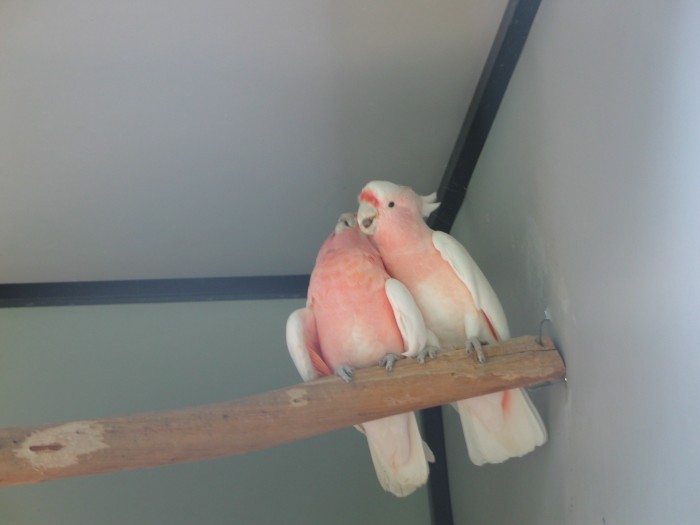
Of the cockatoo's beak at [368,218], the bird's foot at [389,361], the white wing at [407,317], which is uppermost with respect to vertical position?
the cockatoo's beak at [368,218]

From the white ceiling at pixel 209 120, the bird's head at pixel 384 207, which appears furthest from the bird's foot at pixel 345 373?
the white ceiling at pixel 209 120

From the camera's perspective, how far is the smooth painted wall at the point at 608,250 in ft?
2.96

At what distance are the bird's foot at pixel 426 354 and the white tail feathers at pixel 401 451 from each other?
6.6 inches

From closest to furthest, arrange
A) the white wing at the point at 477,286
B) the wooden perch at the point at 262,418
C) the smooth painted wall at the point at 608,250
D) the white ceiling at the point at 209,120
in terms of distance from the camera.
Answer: the smooth painted wall at the point at 608,250, the wooden perch at the point at 262,418, the white wing at the point at 477,286, the white ceiling at the point at 209,120

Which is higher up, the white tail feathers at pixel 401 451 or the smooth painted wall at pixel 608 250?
the smooth painted wall at pixel 608 250

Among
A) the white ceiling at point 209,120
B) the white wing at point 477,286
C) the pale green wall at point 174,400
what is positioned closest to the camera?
the white wing at point 477,286

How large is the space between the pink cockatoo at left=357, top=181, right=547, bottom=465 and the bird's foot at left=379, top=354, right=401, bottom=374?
112 millimetres

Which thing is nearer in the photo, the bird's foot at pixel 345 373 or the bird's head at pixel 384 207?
the bird's foot at pixel 345 373

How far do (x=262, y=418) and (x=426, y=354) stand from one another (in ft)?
1.04

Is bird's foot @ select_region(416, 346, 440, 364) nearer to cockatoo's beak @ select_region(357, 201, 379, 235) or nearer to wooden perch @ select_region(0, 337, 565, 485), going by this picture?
wooden perch @ select_region(0, 337, 565, 485)

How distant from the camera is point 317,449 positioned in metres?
2.12

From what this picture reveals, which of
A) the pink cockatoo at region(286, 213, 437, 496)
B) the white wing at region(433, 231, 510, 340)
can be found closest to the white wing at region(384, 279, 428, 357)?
the pink cockatoo at region(286, 213, 437, 496)

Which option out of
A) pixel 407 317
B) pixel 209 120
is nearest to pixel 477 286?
pixel 407 317

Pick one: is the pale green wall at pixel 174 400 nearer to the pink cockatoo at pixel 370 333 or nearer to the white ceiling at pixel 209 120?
the white ceiling at pixel 209 120
